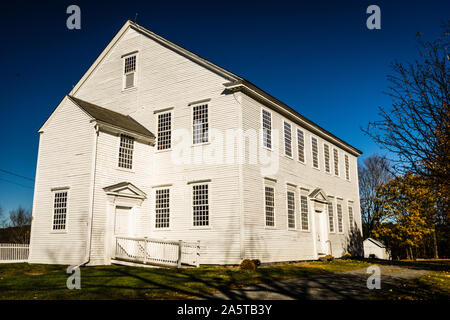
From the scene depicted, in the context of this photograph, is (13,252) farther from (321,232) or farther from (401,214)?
(401,214)

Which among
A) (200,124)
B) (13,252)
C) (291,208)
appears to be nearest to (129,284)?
(200,124)

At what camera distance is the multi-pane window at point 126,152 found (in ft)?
64.2

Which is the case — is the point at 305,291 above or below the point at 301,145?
below

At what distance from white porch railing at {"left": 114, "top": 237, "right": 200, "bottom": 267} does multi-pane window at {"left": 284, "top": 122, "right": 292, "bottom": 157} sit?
26.6ft

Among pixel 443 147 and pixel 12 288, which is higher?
pixel 443 147

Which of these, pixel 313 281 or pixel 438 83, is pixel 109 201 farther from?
pixel 438 83

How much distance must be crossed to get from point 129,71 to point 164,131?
501 cm

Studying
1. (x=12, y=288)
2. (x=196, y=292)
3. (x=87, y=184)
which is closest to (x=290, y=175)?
(x=87, y=184)

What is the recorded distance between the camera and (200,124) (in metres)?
19.9

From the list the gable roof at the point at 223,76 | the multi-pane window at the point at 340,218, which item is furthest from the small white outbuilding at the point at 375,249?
the gable roof at the point at 223,76

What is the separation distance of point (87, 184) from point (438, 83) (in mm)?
14554

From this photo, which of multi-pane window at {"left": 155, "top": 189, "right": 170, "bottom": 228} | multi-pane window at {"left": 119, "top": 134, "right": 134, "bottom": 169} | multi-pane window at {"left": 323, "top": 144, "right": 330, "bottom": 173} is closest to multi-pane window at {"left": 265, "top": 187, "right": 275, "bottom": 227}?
multi-pane window at {"left": 155, "top": 189, "right": 170, "bottom": 228}

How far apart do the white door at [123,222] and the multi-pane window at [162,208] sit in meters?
1.48

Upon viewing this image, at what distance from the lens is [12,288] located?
10992 mm
